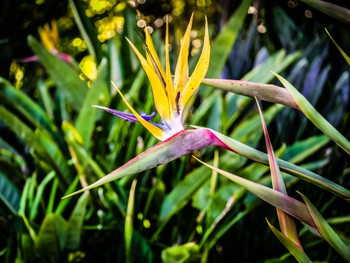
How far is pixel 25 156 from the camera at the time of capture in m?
1.60

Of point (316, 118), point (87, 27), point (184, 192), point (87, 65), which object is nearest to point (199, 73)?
point (316, 118)

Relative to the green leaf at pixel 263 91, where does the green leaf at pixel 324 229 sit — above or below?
below

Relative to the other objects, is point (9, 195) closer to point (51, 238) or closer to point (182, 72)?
point (51, 238)

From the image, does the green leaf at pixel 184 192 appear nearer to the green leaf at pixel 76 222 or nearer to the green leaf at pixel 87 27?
the green leaf at pixel 76 222

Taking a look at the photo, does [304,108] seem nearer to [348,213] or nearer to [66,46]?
[348,213]

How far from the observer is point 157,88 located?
0.55m

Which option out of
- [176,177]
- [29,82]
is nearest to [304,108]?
[176,177]

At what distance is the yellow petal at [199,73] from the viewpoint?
0.54m

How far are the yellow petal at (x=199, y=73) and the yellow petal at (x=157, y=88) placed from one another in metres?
0.02

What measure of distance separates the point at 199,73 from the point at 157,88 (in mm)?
46

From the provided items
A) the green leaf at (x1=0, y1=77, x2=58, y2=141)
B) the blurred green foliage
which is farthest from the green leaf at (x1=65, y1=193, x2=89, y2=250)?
the green leaf at (x1=0, y1=77, x2=58, y2=141)

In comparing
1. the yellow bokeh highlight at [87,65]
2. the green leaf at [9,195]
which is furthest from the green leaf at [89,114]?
the yellow bokeh highlight at [87,65]

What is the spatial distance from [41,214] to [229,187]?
1.48 feet

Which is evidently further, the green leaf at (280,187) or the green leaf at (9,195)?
the green leaf at (9,195)
